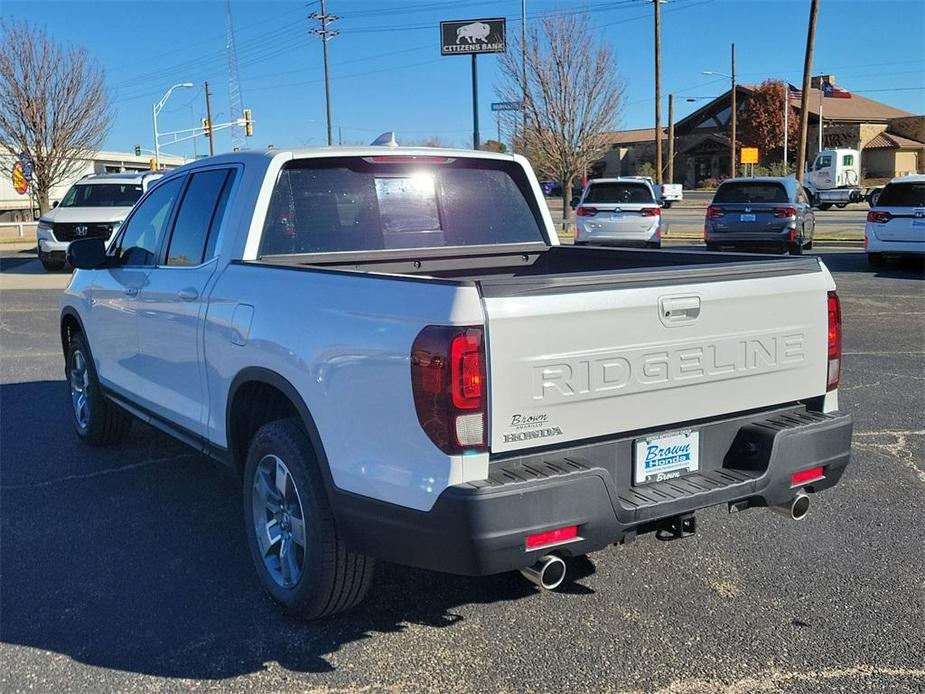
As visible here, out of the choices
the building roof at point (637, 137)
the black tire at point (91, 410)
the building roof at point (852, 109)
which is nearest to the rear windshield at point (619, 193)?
the black tire at point (91, 410)

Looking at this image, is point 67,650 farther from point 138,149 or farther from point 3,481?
point 138,149

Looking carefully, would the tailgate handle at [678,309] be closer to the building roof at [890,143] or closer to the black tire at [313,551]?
the black tire at [313,551]

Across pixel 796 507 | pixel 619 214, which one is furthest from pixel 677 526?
pixel 619 214

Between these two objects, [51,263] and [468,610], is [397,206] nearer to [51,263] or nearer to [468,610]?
[468,610]

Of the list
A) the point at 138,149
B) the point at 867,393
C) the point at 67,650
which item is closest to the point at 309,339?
the point at 67,650

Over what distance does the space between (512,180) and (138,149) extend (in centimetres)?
6375

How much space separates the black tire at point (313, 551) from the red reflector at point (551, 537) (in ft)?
2.61

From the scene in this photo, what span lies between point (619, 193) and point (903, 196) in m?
5.42

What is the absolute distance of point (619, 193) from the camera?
1905 cm

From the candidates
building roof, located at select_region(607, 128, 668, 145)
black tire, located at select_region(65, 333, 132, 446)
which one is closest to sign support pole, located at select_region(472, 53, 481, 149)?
black tire, located at select_region(65, 333, 132, 446)

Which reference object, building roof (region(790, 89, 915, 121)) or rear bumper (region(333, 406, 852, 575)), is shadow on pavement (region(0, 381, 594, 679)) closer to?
rear bumper (region(333, 406, 852, 575))

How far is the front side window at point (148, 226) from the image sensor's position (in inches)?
205

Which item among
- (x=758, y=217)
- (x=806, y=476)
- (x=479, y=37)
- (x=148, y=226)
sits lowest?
(x=806, y=476)

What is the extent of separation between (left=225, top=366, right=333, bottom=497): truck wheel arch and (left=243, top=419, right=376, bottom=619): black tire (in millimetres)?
76
